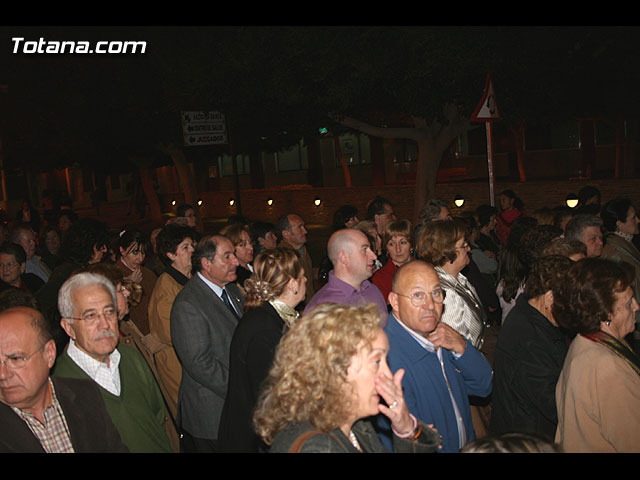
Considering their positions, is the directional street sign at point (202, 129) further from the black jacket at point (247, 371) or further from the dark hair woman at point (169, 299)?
the black jacket at point (247, 371)

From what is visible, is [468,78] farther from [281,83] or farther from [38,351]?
[38,351]

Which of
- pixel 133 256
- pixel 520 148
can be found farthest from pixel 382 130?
pixel 520 148

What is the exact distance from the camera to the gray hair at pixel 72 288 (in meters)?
3.67

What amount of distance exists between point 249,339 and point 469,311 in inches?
68.3

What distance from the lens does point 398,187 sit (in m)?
27.5

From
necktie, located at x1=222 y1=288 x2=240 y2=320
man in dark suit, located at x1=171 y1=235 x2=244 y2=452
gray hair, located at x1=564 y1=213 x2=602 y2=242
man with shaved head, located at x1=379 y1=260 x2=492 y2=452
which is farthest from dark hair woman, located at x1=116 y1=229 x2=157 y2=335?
gray hair, located at x1=564 y1=213 x2=602 y2=242

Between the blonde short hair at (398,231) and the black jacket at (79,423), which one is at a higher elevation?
the blonde short hair at (398,231)

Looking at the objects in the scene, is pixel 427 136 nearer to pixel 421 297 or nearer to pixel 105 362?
pixel 421 297

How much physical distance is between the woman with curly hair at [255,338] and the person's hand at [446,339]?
892 millimetres

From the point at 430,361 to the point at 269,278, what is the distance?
115 centimetres

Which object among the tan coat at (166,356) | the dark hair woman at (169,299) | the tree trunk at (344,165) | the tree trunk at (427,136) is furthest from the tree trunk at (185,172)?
the tan coat at (166,356)

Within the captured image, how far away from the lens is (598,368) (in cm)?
321

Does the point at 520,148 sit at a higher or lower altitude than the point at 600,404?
higher

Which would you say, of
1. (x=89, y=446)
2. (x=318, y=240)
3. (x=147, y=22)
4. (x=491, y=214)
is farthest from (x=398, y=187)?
(x=89, y=446)
